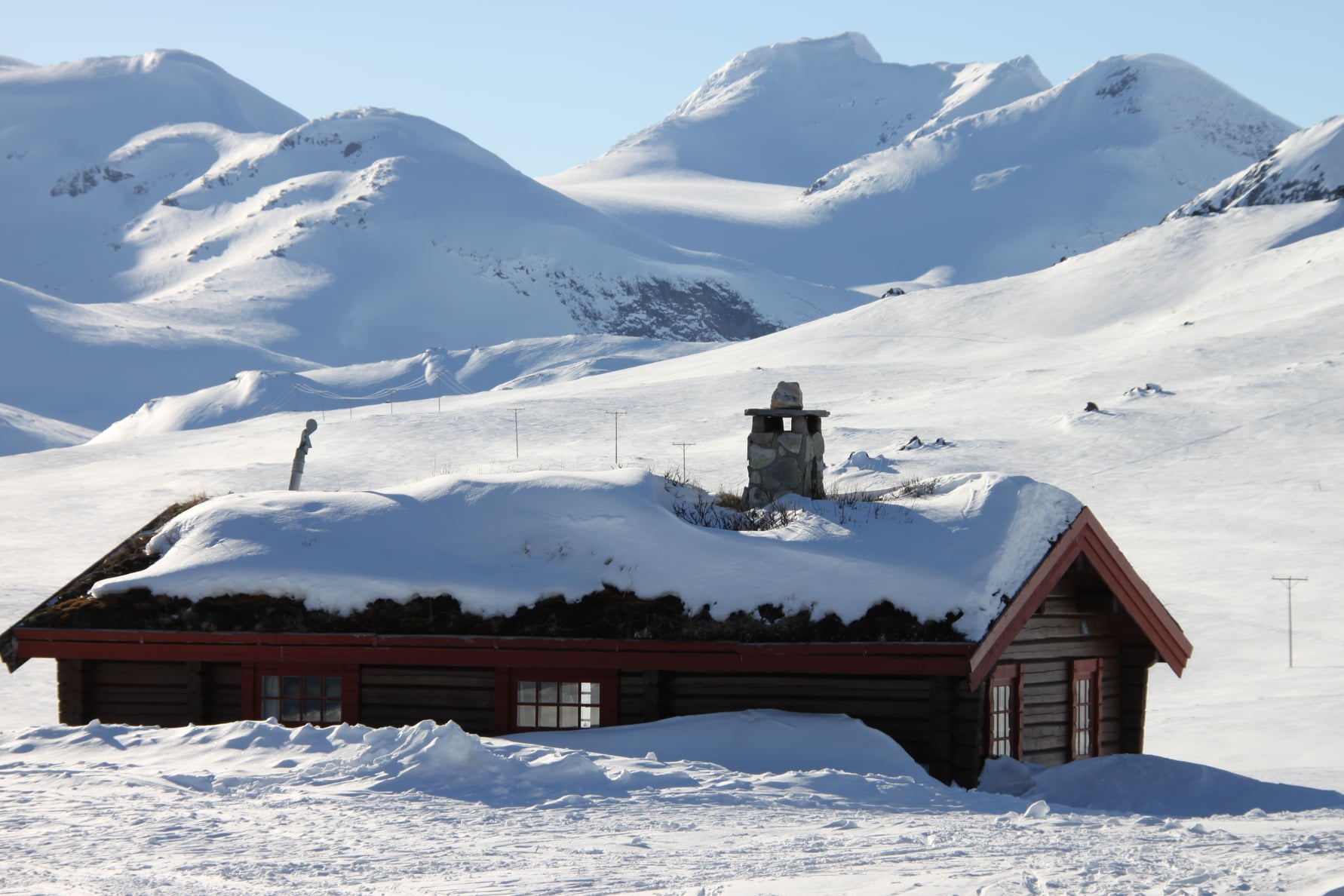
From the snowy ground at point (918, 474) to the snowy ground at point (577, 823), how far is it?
0.12 feet

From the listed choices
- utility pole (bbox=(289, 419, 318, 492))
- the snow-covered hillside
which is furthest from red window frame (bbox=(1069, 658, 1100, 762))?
the snow-covered hillside

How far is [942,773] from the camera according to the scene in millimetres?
12086

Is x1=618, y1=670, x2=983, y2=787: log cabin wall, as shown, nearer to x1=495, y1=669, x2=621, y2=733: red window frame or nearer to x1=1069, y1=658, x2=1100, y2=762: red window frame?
x1=495, y1=669, x2=621, y2=733: red window frame

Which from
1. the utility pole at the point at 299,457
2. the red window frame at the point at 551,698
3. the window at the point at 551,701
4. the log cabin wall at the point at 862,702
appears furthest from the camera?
the utility pole at the point at 299,457

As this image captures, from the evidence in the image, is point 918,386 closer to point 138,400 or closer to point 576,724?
point 576,724

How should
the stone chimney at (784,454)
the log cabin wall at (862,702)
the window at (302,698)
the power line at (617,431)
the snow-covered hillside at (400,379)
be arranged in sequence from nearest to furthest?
the log cabin wall at (862,702)
the window at (302,698)
the stone chimney at (784,454)
the power line at (617,431)
the snow-covered hillside at (400,379)

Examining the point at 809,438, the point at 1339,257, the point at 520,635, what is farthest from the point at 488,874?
the point at 1339,257

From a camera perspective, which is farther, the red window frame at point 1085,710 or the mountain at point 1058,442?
the mountain at point 1058,442

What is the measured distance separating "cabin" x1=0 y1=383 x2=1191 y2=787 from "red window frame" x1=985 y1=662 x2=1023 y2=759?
0.03 meters

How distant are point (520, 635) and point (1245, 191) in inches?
4744

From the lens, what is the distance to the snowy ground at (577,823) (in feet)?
24.9

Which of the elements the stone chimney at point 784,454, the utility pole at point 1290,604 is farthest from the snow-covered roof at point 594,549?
the utility pole at point 1290,604

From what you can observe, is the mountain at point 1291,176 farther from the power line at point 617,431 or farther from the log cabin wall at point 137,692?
the log cabin wall at point 137,692

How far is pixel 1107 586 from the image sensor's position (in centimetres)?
1396
